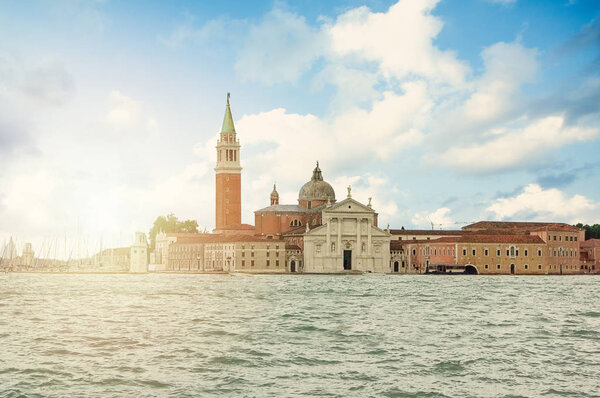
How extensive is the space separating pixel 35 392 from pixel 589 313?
2088 cm

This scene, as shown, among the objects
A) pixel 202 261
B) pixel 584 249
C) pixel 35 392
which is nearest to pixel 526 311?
pixel 35 392

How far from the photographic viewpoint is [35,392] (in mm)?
12562

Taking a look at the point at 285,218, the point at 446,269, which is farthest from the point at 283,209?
the point at 446,269

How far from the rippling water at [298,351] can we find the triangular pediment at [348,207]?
1944 inches

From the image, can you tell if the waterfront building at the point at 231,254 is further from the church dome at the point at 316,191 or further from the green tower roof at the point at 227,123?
the green tower roof at the point at 227,123

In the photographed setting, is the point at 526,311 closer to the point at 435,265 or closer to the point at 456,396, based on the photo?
the point at 456,396

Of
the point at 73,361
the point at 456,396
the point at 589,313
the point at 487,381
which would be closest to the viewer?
the point at 456,396

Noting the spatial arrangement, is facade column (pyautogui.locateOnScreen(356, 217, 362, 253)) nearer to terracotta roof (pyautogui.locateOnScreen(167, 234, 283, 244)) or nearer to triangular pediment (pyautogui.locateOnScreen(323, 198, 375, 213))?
triangular pediment (pyautogui.locateOnScreen(323, 198, 375, 213))

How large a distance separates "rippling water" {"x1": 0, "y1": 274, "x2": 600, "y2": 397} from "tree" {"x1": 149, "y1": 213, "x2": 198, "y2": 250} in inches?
2865

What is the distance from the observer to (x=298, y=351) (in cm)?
1691

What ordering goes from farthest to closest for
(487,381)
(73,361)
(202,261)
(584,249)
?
(584,249) → (202,261) → (73,361) → (487,381)

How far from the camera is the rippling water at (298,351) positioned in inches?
510

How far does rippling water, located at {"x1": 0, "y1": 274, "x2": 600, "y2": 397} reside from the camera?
510 inches

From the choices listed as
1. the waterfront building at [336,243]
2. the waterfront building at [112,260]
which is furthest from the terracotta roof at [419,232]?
the waterfront building at [112,260]
